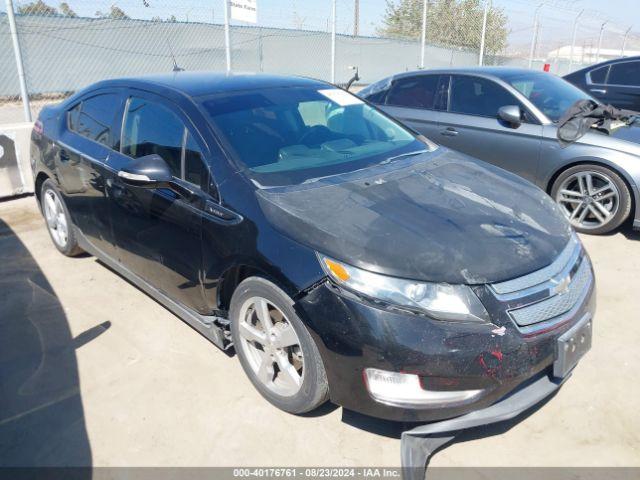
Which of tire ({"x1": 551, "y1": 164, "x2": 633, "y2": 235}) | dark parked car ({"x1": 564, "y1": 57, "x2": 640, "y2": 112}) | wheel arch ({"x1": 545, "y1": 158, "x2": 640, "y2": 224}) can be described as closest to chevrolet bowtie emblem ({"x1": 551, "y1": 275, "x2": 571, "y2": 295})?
tire ({"x1": 551, "y1": 164, "x2": 633, "y2": 235})

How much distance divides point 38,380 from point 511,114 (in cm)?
447

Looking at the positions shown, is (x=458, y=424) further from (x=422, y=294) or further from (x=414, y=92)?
(x=414, y=92)

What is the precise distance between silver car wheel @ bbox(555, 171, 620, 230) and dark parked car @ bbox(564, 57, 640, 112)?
3.59m

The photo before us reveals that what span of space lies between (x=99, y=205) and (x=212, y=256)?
133cm

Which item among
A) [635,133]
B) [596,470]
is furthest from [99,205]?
[635,133]

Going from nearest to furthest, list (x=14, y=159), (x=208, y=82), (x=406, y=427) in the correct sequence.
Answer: (x=406, y=427)
(x=208, y=82)
(x=14, y=159)

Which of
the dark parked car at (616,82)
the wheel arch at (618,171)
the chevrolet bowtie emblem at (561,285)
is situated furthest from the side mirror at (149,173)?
the dark parked car at (616,82)

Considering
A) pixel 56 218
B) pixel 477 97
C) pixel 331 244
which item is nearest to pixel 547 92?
pixel 477 97

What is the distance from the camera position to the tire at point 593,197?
4.68 meters

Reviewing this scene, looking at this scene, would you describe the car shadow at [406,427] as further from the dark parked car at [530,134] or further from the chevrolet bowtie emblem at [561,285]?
the dark parked car at [530,134]

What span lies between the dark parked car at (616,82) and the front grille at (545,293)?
6.43 metres

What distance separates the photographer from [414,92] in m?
6.14

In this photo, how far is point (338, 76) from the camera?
1798 cm

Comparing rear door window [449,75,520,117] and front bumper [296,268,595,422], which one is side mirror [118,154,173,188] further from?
rear door window [449,75,520,117]
